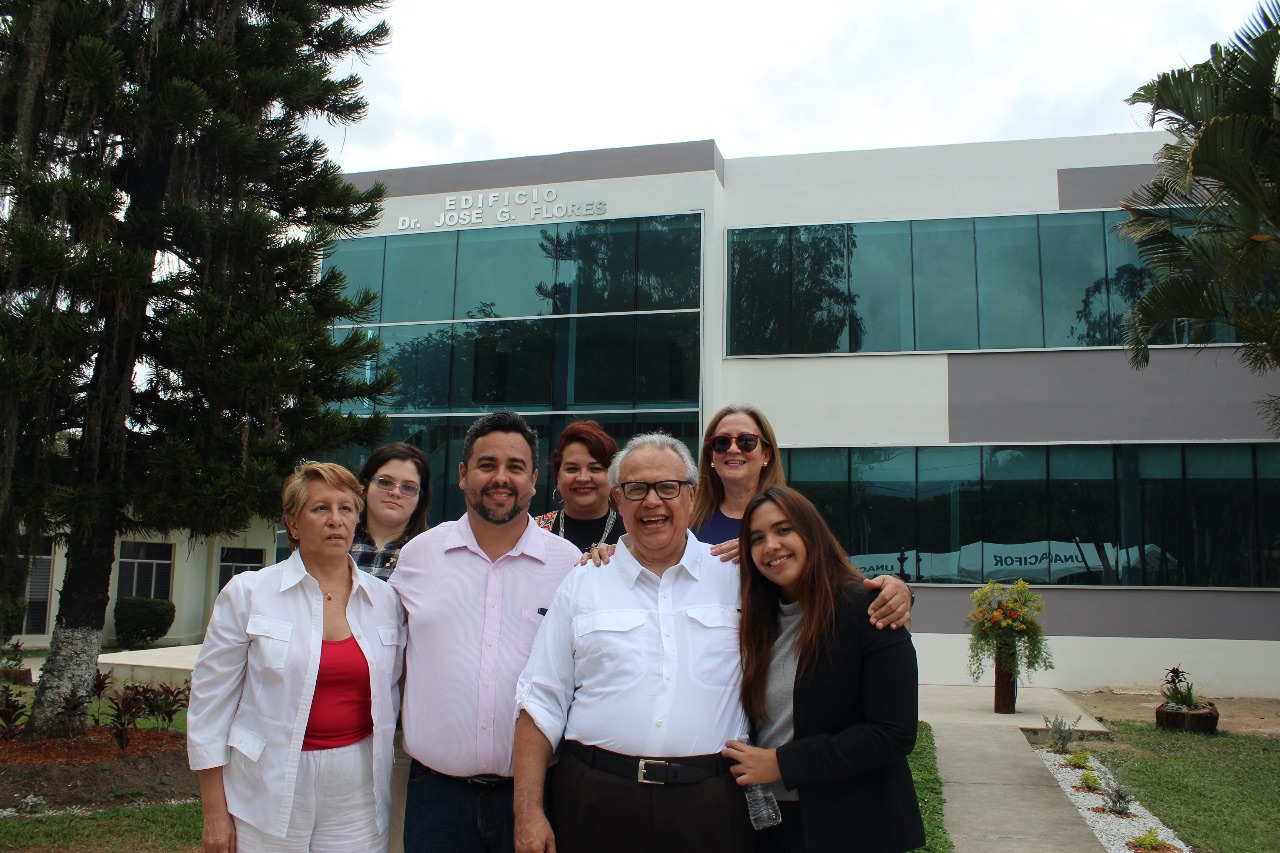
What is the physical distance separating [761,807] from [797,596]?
0.59 m

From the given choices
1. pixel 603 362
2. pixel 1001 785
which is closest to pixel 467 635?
pixel 1001 785

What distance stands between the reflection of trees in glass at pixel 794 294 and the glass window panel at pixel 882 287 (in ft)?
0.32

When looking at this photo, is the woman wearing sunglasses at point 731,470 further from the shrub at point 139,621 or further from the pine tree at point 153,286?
the shrub at point 139,621

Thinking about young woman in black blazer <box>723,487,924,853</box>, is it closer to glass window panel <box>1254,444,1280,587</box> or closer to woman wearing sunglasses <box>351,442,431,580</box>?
woman wearing sunglasses <box>351,442,431,580</box>

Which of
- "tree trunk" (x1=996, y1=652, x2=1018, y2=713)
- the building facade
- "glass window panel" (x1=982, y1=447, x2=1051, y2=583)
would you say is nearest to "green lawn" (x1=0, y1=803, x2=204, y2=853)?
"tree trunk" (x1=996, y1=652, x2=1018, y2=713)

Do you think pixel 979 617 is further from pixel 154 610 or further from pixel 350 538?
pixel 154 610

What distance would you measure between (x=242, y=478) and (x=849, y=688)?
6.20m

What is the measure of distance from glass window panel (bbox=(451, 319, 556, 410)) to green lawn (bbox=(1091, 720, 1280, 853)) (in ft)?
34.2

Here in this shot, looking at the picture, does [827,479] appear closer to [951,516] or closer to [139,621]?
[951,516]

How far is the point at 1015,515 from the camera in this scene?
15.9 meters

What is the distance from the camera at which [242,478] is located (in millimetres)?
7742

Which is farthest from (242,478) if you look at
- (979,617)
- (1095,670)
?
(1095,670)

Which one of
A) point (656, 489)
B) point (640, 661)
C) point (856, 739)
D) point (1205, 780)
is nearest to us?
point (856, 739)

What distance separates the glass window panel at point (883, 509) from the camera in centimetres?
1616
